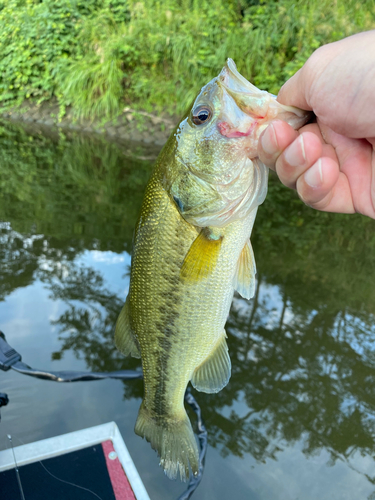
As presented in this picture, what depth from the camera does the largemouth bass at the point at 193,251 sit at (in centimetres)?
A: 129

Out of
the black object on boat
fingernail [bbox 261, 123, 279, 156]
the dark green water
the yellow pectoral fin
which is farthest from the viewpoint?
the dark green water

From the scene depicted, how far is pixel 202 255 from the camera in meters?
1.42

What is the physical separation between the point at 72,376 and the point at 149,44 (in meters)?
9.89

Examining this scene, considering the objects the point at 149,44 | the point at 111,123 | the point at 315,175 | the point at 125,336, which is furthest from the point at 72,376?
the point at 149,44

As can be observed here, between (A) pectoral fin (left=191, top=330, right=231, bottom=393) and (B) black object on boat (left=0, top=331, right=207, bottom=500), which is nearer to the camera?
(A) pectoral fin (left=191, top=330, right=231, bottom=393)

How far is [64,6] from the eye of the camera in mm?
12344

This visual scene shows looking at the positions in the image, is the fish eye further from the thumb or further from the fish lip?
the thumb

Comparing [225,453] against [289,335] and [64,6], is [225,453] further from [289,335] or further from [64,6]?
[64,6]

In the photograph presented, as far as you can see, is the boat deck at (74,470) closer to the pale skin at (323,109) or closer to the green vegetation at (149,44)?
the pale skin at (323,109)

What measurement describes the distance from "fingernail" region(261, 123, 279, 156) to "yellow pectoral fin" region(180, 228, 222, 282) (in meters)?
0.38

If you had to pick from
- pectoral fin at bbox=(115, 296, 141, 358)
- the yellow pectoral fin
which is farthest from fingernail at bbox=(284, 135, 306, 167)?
pectoral fin at bbox=(115, 296, 141, 358)

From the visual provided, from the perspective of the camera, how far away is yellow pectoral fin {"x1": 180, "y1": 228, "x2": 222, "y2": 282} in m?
1.41

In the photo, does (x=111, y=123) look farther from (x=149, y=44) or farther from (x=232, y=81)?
(x=232, y=81)

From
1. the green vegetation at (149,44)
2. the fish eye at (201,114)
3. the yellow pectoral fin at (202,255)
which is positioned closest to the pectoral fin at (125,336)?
the yellow pectoral fin at (202,255)
